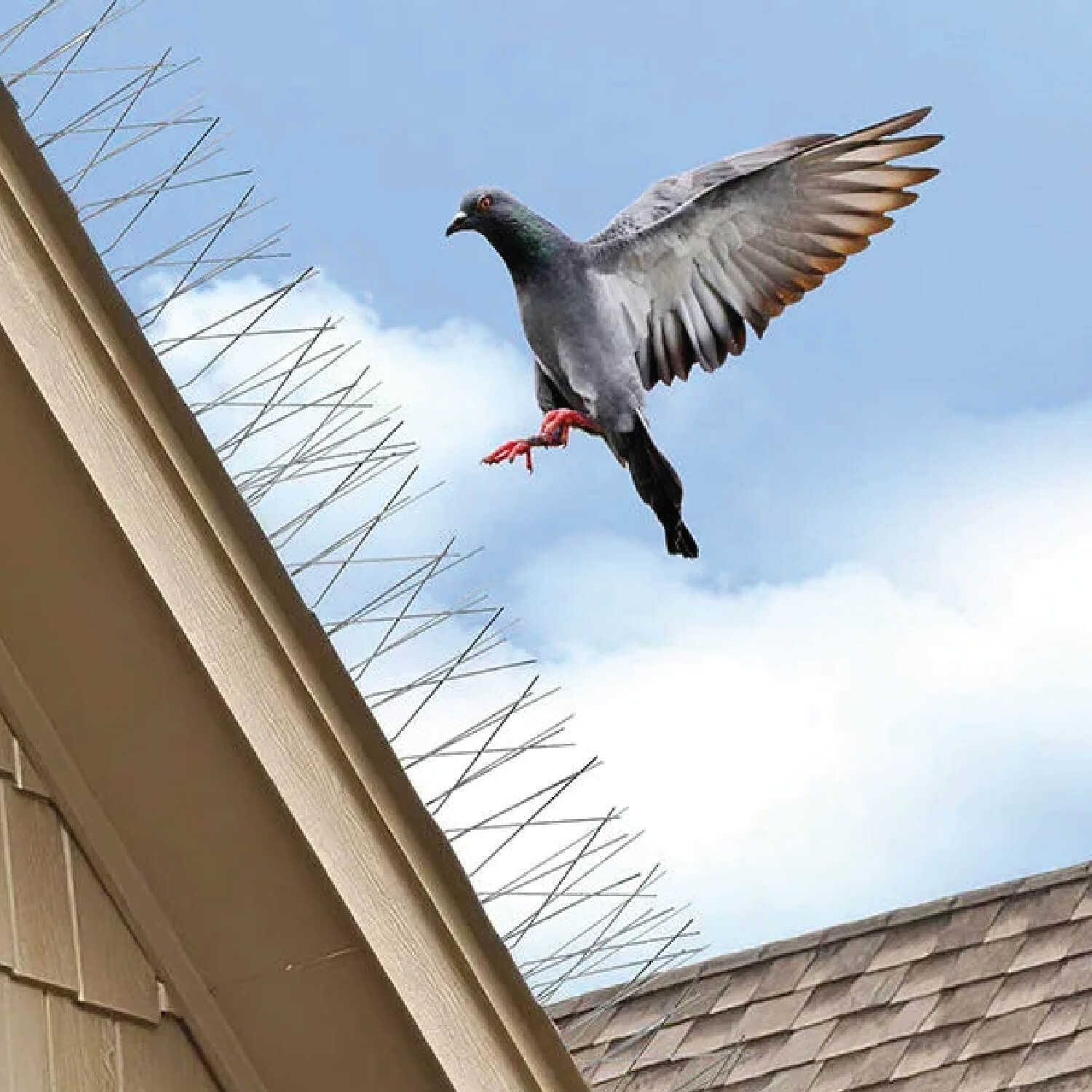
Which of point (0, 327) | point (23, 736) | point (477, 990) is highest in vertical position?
point (0, 327)

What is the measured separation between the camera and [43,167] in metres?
2.49

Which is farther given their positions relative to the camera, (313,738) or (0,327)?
(313,738)

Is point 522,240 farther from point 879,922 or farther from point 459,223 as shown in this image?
point 879,922

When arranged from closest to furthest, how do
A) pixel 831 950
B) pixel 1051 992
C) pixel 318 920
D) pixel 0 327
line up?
pixel 0 327 → pixel 318 920 → pixel 1051 992 → pixel 831 950

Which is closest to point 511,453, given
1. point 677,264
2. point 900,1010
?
point 677,264

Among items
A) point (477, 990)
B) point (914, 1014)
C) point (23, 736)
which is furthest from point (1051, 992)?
point (23, 736)

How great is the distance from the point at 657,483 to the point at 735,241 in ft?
2.82

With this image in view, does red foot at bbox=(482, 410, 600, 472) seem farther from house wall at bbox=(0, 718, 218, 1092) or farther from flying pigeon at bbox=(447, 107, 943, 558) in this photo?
house wall at bbox=(0, 718, 218, 1092)

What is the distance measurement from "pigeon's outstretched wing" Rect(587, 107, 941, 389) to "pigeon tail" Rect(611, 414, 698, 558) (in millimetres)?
474

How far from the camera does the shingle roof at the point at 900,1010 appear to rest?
5734 mm

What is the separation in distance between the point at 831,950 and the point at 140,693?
428 cm

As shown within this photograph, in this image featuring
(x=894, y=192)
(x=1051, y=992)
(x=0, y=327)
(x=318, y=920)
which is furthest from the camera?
(x=1051, y=992)

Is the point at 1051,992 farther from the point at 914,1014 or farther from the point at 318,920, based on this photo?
the point at 318,920

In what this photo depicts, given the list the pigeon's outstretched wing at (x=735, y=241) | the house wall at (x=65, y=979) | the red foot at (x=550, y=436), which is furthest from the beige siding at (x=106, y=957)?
the pigeon's outstretched wing at (x=735, y=241)
